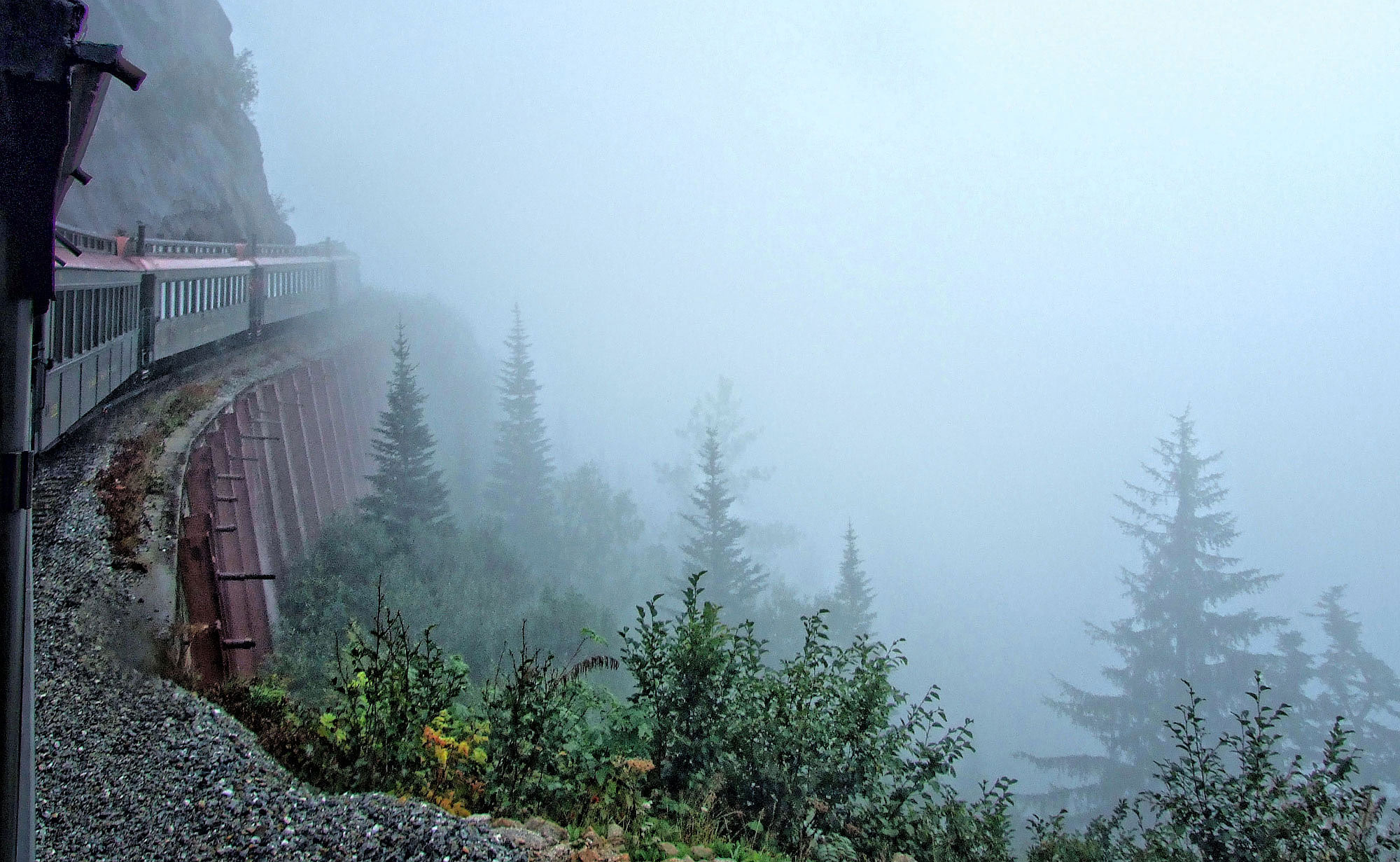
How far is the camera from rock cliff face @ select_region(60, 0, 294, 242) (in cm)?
2622

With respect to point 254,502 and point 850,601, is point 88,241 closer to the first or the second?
point 254,502

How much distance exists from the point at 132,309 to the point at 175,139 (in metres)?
27.1

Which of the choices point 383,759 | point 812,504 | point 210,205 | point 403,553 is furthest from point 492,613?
point 812,504

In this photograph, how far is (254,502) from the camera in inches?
495

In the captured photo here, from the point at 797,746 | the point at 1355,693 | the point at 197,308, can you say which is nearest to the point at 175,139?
the point at 197,308

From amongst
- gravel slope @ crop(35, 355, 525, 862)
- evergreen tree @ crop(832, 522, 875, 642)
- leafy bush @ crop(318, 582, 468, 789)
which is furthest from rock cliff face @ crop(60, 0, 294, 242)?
evergreen tree @ crop(832, 522, 875, 642)

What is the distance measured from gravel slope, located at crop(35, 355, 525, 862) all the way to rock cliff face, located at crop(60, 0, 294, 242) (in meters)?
24.5

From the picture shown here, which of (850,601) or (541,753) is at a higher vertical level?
(541,753)

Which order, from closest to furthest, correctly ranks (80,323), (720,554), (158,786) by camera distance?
(158,786)
(80,323)
(720,554)

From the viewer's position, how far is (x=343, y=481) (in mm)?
23547

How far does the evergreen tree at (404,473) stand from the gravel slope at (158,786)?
17.6 meters

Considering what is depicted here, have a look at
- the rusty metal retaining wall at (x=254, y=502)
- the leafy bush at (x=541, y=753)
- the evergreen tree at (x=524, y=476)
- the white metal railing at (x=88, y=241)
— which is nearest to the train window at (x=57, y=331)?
the white metal railing at (x=88, y=241)

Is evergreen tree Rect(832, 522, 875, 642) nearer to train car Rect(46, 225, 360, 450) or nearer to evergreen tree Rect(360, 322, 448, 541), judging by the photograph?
evergreen tree Rect(360, 322, 448, 541)

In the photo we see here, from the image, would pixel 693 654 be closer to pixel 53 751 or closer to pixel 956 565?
pixel 53 751
